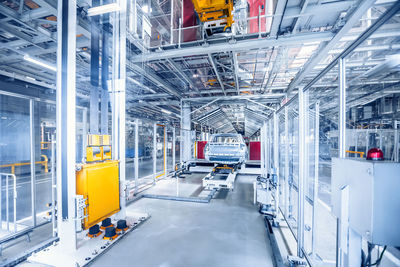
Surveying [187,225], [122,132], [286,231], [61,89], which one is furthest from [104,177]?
[286,231]

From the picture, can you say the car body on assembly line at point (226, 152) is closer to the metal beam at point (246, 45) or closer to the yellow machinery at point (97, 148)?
the metal beam at point (246, 45)

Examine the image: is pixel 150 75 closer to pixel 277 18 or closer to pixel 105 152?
pixel 105 152

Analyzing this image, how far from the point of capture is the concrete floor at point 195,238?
102 inches

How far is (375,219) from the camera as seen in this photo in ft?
3.06

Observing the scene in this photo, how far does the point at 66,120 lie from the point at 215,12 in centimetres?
344

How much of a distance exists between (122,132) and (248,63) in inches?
192

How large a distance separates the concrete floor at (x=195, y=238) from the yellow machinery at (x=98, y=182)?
0.60m

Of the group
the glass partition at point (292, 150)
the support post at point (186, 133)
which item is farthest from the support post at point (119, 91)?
the support post at point (186, 133)

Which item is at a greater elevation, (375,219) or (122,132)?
(122,132)

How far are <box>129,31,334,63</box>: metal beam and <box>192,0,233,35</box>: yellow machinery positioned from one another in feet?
1.61

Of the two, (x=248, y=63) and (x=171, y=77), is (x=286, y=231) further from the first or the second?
(x=171, y=77)

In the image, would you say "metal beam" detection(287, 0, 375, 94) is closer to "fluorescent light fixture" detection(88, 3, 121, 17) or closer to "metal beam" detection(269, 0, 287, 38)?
"metal beam" detection(269, 0, 287, 38)

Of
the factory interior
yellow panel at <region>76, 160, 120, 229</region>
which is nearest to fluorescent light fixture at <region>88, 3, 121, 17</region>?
the factory interior

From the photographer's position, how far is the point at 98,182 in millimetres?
2785
